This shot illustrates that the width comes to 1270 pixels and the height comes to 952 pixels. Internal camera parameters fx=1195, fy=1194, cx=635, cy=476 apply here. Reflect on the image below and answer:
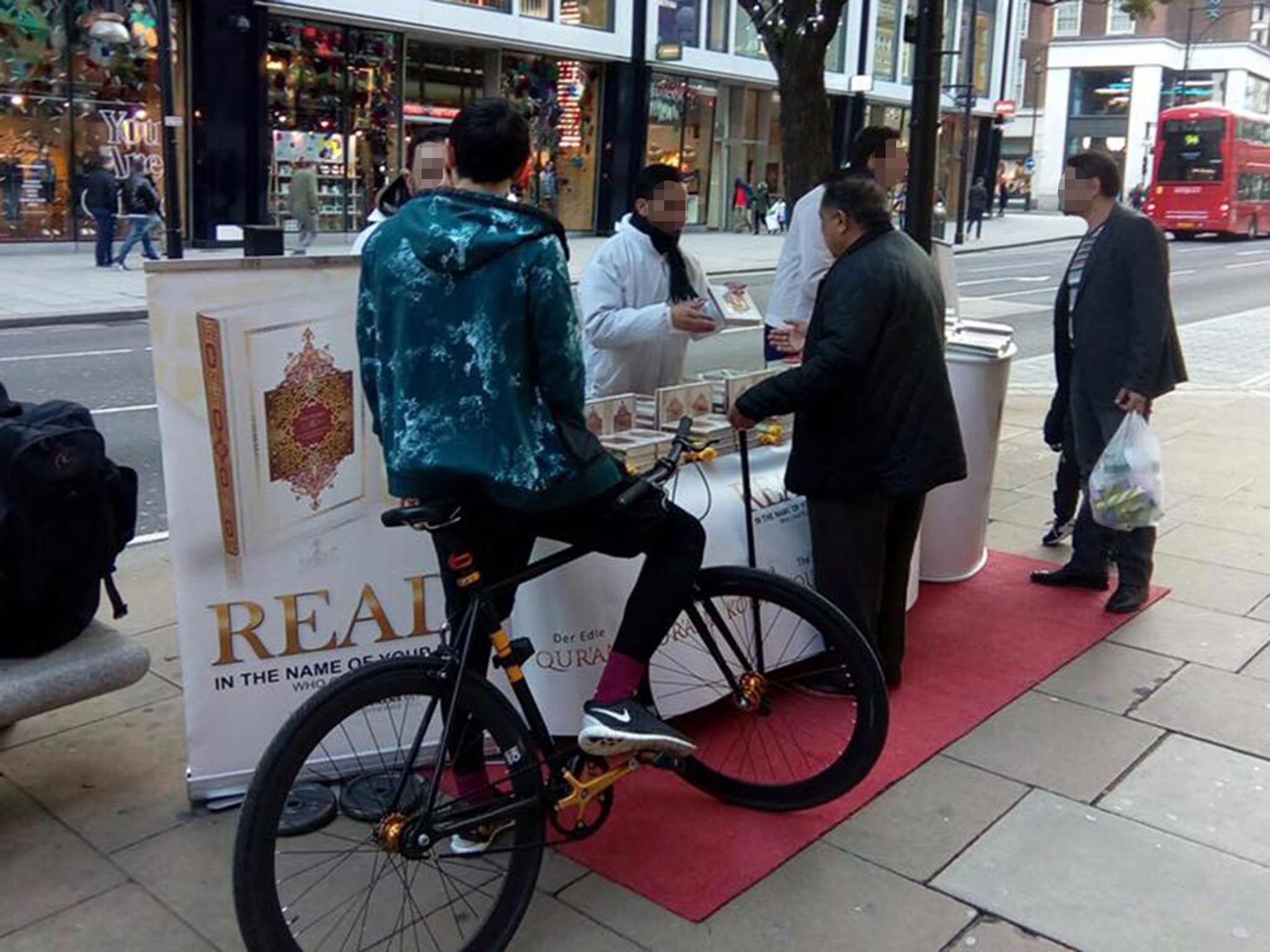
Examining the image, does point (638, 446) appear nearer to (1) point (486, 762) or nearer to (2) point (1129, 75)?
(1) point (486, 762)

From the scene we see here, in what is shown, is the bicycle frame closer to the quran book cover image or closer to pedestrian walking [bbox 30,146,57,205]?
the quran book cover image

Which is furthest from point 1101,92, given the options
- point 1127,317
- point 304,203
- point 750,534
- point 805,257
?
point 750,534

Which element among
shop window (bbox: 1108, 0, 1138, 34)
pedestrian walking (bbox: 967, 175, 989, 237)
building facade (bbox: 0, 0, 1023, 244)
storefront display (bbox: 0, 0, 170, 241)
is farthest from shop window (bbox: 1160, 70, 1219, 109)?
storefront display (bbox: 0, 0, 170, 241)

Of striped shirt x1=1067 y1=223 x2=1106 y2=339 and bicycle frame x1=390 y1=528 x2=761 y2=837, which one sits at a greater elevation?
striped shirt x1=1067 y1=223 x2=1106 y2=339

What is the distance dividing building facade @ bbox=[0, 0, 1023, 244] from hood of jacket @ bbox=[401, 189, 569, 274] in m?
13.2

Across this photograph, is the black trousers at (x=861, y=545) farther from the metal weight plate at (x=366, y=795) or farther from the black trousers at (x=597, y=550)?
the metal weight plate at (x=366, y=795)

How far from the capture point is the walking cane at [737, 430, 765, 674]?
3398 mm

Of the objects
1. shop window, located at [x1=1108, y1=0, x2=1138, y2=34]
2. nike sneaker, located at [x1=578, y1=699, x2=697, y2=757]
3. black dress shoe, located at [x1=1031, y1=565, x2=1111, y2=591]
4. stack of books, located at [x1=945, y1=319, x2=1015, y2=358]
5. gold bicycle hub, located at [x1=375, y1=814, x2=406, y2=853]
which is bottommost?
black dress shoe, located at [x1=1031, y1=565, x2=1111, y2=591]

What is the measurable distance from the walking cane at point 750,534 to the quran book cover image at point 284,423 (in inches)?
44.0

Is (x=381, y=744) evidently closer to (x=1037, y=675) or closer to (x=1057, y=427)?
(x=1037, y=675)

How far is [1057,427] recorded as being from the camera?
583cm

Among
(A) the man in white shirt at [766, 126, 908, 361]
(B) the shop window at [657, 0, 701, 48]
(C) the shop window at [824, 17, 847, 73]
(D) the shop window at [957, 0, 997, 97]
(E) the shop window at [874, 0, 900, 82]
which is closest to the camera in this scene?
(A) the man in white shirt at [766, 126, 908, 361]

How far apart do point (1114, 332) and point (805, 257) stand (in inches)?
51.8

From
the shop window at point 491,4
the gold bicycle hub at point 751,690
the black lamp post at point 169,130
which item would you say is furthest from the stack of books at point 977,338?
the shop window at point 491,4
